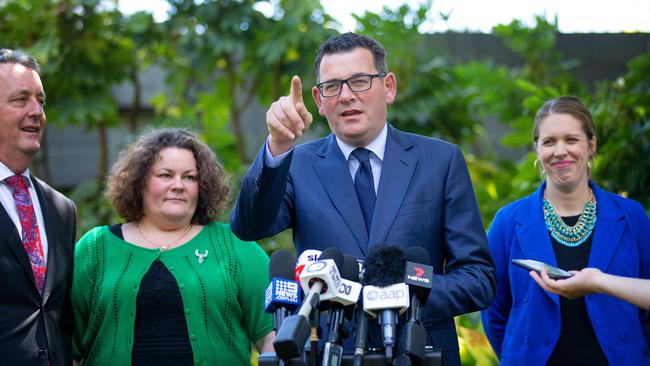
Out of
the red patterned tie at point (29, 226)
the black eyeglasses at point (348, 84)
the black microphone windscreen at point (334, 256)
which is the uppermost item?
the black eyeglasses at point (348, 84)

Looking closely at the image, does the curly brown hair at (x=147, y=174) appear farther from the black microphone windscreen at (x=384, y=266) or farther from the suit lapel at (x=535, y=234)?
the black microphone windscreen at (x=384, y=266)

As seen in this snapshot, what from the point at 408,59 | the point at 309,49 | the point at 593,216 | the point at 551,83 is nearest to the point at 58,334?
the point at 593,216

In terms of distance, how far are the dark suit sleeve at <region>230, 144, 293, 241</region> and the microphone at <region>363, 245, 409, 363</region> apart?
1.68ft

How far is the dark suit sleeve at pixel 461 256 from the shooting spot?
259 centimetres

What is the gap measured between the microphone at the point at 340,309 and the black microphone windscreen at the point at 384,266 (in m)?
0.05

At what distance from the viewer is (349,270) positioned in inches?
92.0

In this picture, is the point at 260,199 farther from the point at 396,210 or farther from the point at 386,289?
the point at 386,289

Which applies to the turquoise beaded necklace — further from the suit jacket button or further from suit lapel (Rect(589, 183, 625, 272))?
the suit jacket button

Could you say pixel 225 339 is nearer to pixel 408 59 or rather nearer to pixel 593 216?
pixel 593 216

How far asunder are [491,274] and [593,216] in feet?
3.61

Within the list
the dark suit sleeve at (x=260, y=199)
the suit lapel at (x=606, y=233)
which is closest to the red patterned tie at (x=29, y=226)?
the dark suit sleeve at (x=260, y=199)

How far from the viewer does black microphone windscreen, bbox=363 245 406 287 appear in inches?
88.0

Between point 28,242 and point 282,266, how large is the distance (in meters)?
1.69

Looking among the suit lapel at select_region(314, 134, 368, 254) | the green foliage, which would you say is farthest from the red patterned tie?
the green foliage
